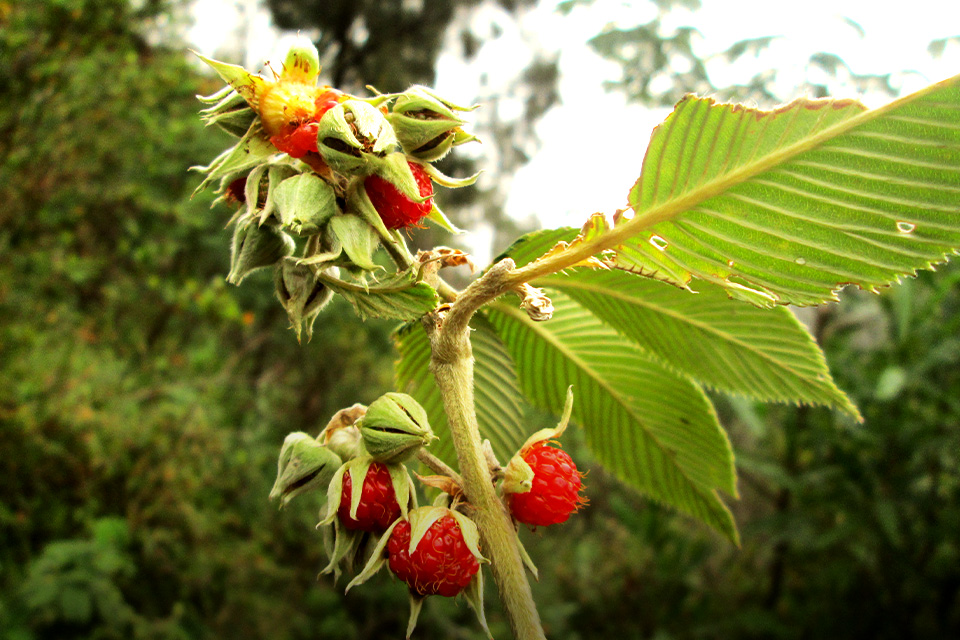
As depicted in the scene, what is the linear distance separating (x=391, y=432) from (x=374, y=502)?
0.23ft

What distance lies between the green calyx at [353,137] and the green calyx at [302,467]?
0.27 meters

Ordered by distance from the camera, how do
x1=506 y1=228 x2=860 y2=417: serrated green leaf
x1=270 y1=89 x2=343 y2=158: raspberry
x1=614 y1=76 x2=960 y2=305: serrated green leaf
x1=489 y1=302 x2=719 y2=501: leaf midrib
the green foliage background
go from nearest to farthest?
x1=614 y1=76 x2=960 y2=305: serrated green leaf
x1=270 y1=89 x2=343 y2=158: raspberry
x1=506 y1=228 x2=860 y2=417: serrated green leaf
x1=489 y1=302 x2=719 y2=501: leaf midrib
the green foliage background

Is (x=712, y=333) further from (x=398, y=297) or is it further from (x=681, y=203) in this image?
(x=398, y=297)

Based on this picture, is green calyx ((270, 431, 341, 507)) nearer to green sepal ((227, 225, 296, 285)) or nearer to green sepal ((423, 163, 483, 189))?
green sepal ((227, 225, 296, 285))

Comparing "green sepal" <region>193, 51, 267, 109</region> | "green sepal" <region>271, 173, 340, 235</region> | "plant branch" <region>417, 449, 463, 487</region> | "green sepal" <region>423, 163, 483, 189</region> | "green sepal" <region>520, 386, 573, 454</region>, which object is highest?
"green sepal" <region>193, 51, 267, 109</region>

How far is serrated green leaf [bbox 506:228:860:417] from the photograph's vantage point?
0.67 m

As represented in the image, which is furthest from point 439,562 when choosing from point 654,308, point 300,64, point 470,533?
point 300,64

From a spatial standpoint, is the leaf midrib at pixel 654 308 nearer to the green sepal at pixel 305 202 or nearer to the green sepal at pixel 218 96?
the green sepal at pixel 305 202

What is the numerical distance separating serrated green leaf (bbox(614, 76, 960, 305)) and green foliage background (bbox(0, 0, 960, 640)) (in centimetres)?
210

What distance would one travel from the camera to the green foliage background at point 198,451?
301 cm

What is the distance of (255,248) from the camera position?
61 cm

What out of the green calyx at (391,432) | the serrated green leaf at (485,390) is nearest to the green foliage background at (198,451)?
the serrated green leaf at (485,390)

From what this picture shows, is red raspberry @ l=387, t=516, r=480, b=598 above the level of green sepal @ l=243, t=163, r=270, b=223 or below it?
below

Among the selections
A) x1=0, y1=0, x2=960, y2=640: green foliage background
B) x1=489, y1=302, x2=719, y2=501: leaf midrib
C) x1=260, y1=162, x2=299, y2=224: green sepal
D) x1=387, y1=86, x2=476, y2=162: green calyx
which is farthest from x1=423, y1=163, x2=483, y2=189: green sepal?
x1=0, y1=0, x2=960, y2=640: green foliage background
